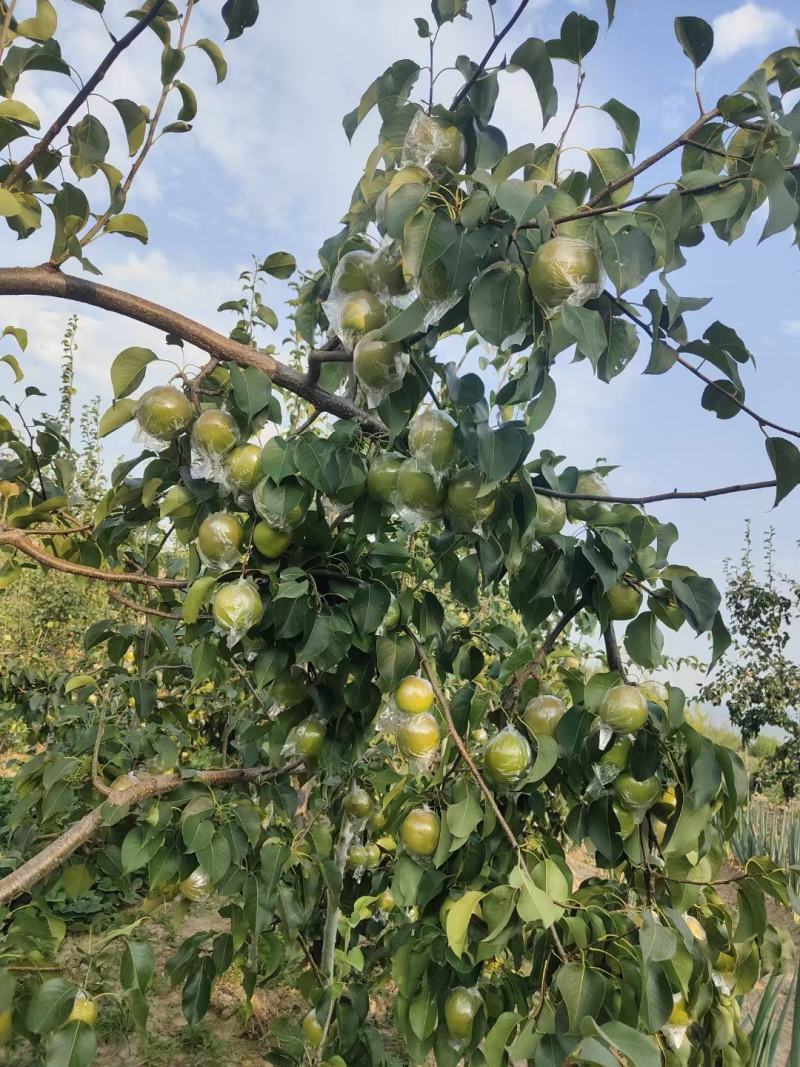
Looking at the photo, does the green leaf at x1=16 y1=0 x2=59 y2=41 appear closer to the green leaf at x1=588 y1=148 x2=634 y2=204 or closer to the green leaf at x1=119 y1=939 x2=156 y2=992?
the green leaf at x1=588 y1=148 x2=634 y2=204

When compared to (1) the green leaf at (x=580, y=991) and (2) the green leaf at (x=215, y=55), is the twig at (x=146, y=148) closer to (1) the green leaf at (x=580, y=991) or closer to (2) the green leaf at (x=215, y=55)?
(2) the green leaf at (x=215, y=55)

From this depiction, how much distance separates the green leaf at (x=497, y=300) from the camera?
82 centimetres

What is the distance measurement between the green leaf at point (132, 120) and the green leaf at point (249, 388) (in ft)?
2.17

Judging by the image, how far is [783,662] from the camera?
25.3ft

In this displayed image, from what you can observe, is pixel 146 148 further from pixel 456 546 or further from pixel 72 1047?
pixel 72 1047

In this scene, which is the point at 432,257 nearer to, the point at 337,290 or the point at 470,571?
the point at 337,290

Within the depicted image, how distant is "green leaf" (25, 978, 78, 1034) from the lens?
3.65ft

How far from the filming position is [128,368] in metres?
1.16

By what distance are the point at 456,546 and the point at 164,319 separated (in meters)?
0.60

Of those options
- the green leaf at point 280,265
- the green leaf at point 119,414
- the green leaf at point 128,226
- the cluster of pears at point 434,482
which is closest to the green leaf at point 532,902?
the cluster of pears at point 434,482

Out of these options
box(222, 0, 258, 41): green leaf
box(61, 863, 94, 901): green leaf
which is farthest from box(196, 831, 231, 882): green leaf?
box(222, 0, 258, 41): green leaf

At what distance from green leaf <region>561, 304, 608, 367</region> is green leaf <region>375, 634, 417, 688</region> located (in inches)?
22.6

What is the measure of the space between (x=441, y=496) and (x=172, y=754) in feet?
3.11

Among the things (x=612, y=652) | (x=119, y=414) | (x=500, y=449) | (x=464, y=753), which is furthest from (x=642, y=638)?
(x=119, y=414)
